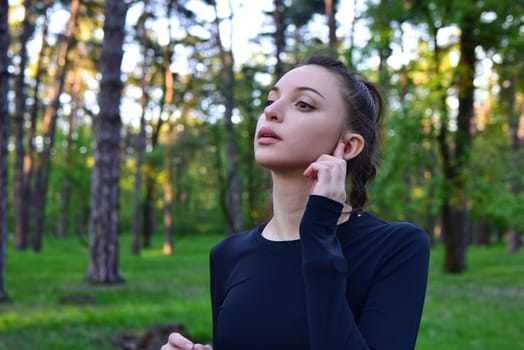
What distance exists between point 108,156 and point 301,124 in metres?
12.1

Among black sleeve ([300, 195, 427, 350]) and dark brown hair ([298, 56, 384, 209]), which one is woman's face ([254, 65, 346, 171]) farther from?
black sleeve ([300, 195, 427, 350])

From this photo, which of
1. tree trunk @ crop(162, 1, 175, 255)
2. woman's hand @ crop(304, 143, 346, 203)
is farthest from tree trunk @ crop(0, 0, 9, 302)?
tree trunk @ crop(162, 1, 175, 255)

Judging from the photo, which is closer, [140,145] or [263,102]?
[263,102]

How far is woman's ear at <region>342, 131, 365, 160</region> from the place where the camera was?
1767mm

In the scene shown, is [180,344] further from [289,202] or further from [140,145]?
[140,145]

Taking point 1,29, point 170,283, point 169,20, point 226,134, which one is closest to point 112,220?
point 170,283

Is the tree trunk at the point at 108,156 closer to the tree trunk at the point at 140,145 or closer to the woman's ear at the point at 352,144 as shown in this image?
the woman's ear at the point at 352,144

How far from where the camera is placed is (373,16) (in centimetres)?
1800

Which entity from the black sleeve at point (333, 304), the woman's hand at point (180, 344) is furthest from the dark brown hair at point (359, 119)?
the woman's hand at point (180, 344)

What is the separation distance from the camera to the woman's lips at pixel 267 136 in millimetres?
1759

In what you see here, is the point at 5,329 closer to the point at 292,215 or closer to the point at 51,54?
the point at 292,215

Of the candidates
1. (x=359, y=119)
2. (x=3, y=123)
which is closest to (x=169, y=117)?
(x=3, y=123)

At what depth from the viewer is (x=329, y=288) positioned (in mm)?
1490

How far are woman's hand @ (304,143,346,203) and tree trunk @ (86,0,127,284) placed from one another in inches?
474
